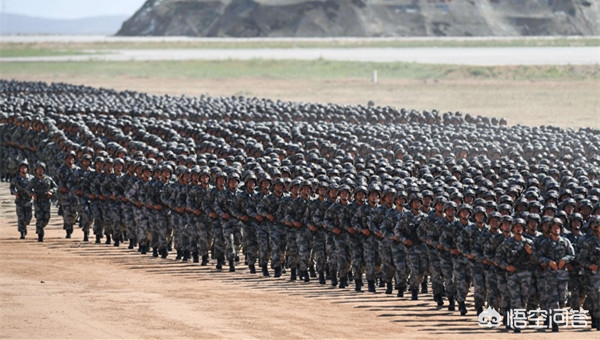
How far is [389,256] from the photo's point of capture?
55.5ft

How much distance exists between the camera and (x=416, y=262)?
16469 millimetres

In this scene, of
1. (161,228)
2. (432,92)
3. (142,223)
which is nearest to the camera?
(161,228)

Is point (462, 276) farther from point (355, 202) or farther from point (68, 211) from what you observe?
point (68, 211)

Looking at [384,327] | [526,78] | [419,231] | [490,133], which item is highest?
[526,78]

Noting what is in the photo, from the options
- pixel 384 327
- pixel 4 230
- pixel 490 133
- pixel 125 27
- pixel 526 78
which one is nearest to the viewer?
pixel 384 327

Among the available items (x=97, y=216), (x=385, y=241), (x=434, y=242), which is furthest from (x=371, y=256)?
(x=97, y=216)

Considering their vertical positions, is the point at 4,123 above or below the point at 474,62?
below

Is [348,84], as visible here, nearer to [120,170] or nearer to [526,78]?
[526,78]

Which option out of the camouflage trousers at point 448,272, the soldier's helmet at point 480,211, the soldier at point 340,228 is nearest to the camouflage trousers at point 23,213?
the soldier at point 340,228

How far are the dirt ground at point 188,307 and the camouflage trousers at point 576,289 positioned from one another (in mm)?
576

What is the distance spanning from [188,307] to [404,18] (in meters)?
99.3

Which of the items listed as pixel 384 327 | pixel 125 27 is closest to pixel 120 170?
pixel 384 327

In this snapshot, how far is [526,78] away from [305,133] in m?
34.4

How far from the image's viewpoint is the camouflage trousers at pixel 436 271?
16016mm
